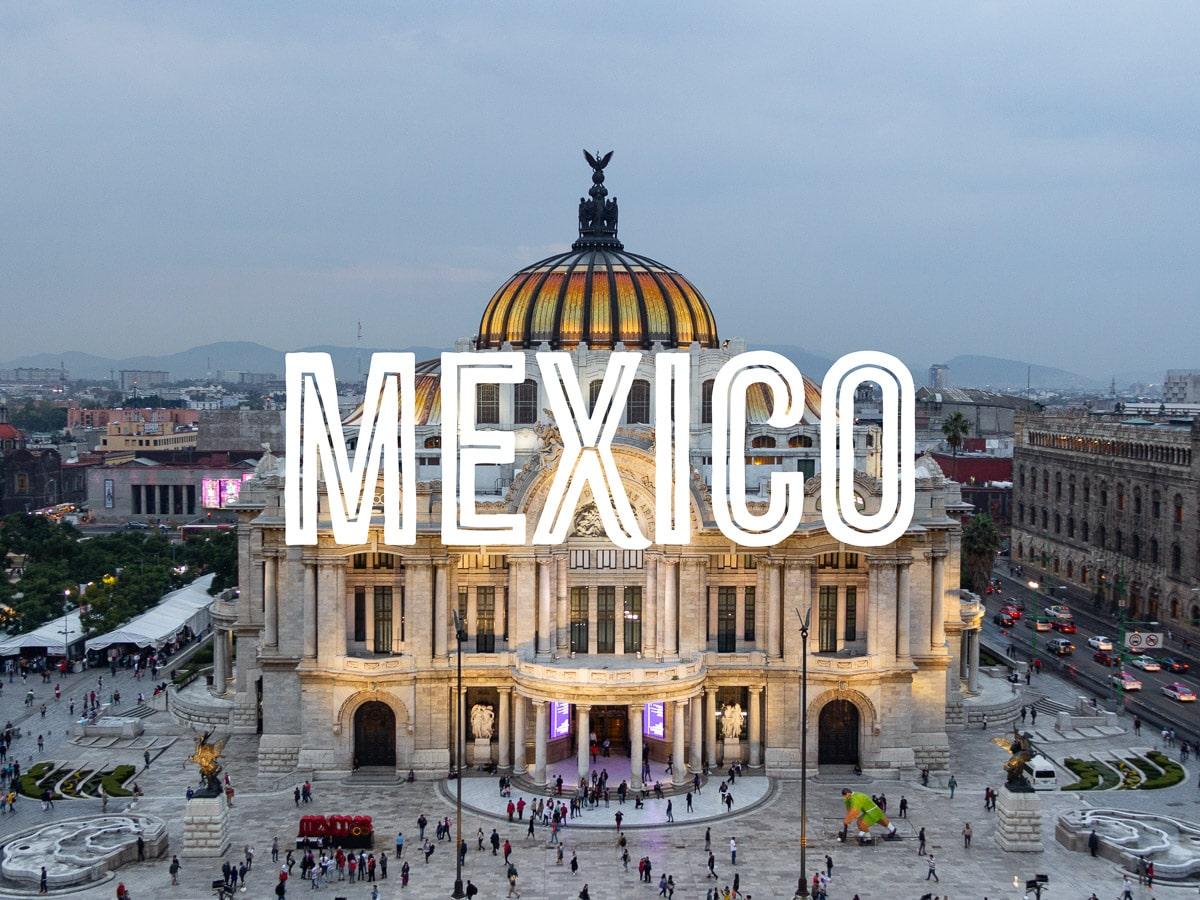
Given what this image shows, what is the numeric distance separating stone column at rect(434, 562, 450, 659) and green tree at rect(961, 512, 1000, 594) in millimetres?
52469

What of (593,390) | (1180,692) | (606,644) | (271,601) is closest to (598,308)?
(593,390)

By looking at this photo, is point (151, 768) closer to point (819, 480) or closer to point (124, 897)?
point (124, 897)

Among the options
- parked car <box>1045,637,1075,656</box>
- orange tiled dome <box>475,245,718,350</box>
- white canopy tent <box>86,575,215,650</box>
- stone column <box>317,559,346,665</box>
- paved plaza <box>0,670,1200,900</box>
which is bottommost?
paved plaza <box>0,670,1200,900</box>

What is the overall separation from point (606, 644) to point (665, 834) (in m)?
13.2

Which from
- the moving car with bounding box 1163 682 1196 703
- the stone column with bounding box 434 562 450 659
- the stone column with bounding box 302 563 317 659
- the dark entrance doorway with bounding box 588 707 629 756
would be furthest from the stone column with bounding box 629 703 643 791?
the moving car with bounding box 1163 682 1196 703

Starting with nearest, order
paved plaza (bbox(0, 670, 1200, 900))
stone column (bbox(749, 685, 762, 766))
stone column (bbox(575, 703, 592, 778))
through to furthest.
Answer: paved plaza (bbox(0, 670, 1200, 900))
stone column (bbox(575, 703, 592, 778))
stone column (bbox(749, 685, 762, 766))

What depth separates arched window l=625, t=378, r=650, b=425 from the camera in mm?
85500

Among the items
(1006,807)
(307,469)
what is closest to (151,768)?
(307,469)

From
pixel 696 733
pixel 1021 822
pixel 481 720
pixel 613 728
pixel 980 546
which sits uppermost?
pixel 980 546

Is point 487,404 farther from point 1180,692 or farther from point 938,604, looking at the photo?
point 1180,692

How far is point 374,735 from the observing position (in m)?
74.9

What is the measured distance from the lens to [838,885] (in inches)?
2313

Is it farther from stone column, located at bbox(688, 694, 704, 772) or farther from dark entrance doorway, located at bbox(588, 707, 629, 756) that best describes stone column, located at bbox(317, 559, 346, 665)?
stone column, located at bbox(688, 694, 704, 772)

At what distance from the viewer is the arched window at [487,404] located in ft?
282
